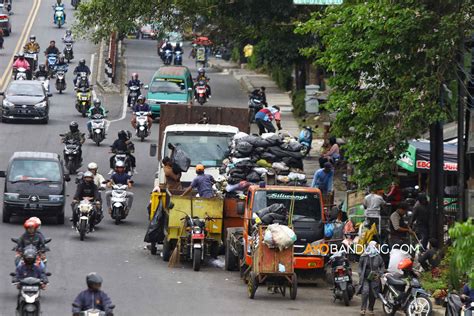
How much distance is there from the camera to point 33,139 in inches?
1772

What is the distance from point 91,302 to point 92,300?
31 millimetres

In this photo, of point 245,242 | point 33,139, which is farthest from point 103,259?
point 33,139

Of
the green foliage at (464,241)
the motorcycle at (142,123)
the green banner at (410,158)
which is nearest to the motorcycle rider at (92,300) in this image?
the green foliage at (464,241)

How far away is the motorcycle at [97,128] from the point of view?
43781mm

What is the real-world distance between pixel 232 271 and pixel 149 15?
14708 mm

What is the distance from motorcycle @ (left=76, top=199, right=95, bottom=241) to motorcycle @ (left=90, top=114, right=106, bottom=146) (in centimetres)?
1408

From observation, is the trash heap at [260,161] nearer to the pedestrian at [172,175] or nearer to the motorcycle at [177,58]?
the pedestrian at [172,175]

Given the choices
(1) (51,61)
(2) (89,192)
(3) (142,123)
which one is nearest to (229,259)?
(2) (89,192)

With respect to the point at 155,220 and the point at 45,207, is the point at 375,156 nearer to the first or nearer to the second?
the point at 155,220

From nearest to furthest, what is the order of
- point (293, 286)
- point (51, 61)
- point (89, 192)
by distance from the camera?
point (293, 286), point (89, 192), point (51, 61)

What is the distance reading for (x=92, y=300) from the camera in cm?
1845

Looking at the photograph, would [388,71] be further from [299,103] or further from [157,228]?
[299,103]

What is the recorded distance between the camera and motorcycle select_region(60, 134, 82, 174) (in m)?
38.1

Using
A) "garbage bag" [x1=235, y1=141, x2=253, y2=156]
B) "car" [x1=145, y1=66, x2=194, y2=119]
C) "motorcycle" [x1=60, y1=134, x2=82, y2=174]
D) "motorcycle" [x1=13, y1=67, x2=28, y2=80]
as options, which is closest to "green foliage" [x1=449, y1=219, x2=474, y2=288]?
"garbage bag" [x1=235, y1=141, x2=253, y2=156]
